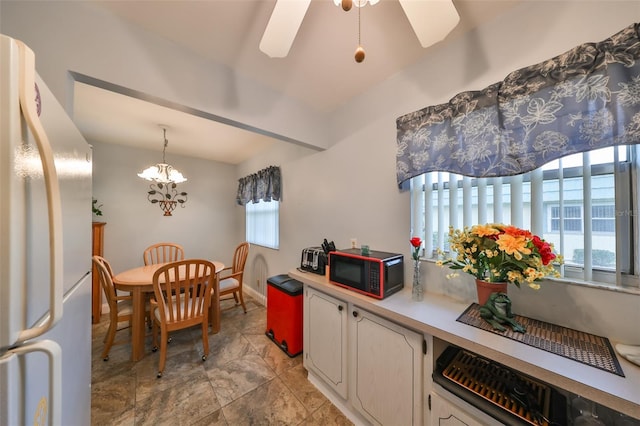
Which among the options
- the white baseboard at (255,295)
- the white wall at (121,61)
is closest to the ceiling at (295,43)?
the white wall at (121,61)

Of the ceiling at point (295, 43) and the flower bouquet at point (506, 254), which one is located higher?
the ceiling at point (295, 43)


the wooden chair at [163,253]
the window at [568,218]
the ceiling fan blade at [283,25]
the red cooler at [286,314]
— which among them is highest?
the ceiling fan blade at [283,25]

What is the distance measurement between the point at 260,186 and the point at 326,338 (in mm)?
2344

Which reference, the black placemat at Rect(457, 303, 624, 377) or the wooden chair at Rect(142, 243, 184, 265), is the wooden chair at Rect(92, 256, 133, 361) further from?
the black placemat at Rect(457, 303, 624, 377)

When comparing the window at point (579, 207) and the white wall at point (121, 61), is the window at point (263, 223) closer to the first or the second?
the white wall at point (121, 61)

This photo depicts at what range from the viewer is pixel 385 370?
4.02ft

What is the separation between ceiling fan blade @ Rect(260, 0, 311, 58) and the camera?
90 centimetres

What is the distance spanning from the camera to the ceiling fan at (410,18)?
0.90m

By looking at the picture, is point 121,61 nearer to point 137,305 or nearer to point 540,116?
point 137,305

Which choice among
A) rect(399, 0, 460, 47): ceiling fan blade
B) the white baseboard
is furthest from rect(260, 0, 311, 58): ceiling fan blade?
the white baseboard

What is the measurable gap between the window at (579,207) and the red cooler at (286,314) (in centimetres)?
155

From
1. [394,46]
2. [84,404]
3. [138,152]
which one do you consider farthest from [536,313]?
[138,152]

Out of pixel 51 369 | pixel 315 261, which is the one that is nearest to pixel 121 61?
pixel 51 369

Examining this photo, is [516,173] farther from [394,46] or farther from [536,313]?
[394,46]
